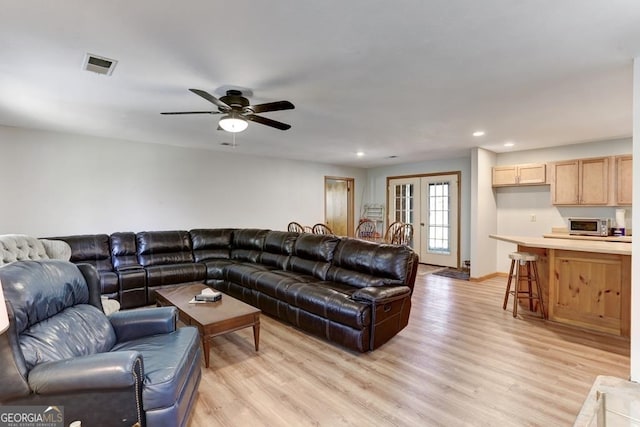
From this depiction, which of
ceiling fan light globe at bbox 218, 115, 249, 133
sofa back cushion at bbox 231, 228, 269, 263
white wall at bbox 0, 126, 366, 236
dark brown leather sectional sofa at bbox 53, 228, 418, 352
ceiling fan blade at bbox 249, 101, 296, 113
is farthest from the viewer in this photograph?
sofa back cushion at bbox 231, 228, 269, 263

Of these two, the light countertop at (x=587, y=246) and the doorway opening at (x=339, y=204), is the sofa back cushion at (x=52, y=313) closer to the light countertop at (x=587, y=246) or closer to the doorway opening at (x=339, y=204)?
the light countertop at (x=587, y=246)

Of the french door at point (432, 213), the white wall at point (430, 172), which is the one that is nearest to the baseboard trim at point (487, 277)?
the white wall at point (430, 172)

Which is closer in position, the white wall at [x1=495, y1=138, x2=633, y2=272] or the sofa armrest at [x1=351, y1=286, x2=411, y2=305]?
the sofa armrest at [x1=351, y1=286, x2=411, y2=305]

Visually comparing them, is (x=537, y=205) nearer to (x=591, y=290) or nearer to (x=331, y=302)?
(x=591, y=290)

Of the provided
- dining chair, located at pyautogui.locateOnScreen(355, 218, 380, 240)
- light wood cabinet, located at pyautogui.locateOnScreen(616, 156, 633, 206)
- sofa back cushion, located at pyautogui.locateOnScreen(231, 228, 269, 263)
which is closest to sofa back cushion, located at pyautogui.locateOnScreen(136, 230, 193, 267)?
sofa back cushion, located at pyautogui.locateOnScreen(231, 228, 269, 263)

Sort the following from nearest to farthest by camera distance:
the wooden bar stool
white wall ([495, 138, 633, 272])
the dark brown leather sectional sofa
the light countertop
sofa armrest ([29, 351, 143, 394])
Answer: sofa armrest ([29, 351, 143, 394]) < the dark brown leather sectional sofa < the light countertop < the wooden bar stool < white wall ([495, 138, 633, 272])

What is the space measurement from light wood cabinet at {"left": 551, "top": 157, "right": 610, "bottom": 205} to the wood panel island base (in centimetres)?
169

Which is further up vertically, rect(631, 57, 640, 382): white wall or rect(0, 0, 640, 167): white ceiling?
rect(0, 0, 640, 167): white ceiling

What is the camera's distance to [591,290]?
3373 mm

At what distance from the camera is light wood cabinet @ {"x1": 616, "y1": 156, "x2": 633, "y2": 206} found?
446 centimetres

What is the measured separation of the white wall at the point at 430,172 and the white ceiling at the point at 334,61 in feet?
8.32

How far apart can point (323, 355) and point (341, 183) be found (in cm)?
565

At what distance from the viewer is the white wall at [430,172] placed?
6551mm

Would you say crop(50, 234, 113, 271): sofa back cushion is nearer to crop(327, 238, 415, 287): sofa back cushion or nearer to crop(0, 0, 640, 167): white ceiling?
crop(0, 0, 640, 167): white ceiling
